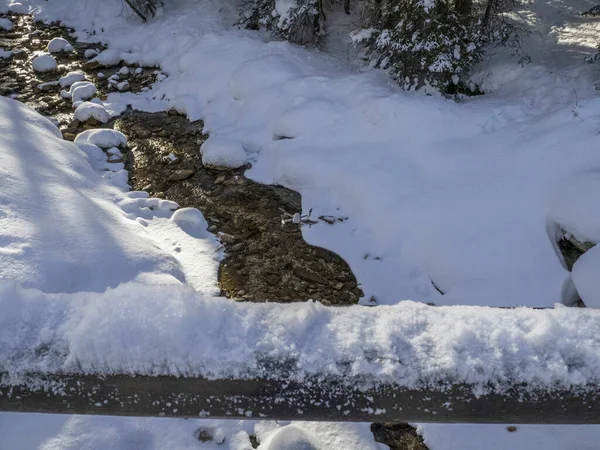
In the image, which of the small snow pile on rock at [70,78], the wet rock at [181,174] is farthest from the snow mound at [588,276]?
the small snow pile on rock at [70,78]

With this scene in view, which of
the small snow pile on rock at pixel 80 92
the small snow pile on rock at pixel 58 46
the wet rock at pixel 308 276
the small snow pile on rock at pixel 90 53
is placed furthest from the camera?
the small snow pile on rock at pixel 58 46

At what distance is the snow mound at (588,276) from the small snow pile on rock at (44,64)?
29.8 feet

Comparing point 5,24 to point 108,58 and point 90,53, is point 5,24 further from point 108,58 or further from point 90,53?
point 108,58

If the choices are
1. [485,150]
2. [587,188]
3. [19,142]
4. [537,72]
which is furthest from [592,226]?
[19,142]

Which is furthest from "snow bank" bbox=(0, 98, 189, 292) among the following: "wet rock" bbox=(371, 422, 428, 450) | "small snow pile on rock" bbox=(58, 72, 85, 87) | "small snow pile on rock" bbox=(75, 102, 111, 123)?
"small snow pile on rock" bbox=(58, 72, 85, 87)

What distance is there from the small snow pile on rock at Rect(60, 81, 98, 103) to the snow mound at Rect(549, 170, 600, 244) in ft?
23.9

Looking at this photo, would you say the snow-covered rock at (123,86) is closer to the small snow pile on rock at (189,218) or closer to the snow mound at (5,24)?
the small snow pile on rock at (189,218)

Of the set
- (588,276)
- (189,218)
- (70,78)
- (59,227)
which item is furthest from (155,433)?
Answer: (70,78)

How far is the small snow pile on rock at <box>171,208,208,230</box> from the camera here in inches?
212

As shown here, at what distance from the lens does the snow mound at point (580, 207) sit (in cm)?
412

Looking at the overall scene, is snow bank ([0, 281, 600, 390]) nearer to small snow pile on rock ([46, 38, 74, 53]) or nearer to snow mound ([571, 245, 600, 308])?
snow mound ([571, 245, 600, 308])

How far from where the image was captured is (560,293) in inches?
163

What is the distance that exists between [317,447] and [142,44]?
906 centimetres

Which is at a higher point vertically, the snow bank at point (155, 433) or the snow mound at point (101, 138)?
the snow mound at point (101, 138)
